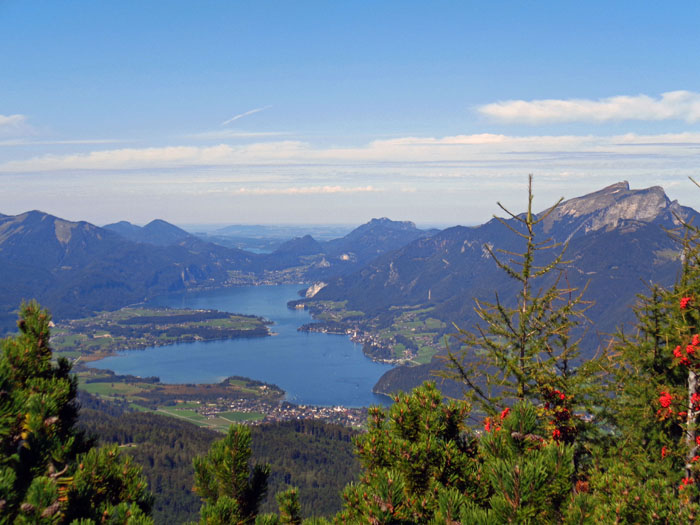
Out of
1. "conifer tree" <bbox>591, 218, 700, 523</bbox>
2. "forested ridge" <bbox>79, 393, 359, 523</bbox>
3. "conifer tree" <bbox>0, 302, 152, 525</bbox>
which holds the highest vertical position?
A: "conifer tree" <bbox>0, 302, 152, 525</bbox>

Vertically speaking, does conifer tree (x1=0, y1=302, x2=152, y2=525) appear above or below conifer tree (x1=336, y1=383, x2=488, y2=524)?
above

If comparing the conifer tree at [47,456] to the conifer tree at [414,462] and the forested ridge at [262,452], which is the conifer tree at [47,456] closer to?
the conifer tree at [414,462]

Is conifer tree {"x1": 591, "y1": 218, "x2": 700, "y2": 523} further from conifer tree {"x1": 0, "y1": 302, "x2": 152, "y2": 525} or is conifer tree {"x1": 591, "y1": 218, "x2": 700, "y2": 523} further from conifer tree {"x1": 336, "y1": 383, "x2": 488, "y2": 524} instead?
conifer tree {"x1": 0, "y1": 302, "x2": 152, "y2": 525}

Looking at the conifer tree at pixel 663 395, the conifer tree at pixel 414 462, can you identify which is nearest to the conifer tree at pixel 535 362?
the conifer tree at pixel 663 395

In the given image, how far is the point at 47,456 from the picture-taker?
485cm

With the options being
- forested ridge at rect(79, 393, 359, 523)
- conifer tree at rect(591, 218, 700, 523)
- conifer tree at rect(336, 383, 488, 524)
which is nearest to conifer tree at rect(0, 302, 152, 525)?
conifer tree at rect(336, 383, 488, 524)

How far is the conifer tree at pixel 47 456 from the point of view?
4133 mm

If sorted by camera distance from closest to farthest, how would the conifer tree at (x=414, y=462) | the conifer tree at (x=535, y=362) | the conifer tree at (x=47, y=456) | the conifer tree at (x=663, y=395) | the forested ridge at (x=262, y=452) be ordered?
the conifer tree at (x=47, y=456) < the conifer tree at (x=414, y=462) < the conifer tree at (x=535, y=362) < the conifer tree at (x=663, y=395) < the forested ridge at (x=262, y=452)

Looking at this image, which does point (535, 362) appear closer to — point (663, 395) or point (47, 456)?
point (663, 395)

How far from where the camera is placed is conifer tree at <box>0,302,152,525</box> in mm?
4133

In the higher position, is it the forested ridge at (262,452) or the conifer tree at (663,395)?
the conifer tree at (663,395)

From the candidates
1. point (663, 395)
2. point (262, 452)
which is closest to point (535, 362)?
point (663, 395)

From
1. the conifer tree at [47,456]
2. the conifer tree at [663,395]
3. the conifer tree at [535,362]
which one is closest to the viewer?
the conifer tree at [47,456]

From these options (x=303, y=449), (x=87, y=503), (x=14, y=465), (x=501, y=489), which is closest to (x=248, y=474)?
(x=87, y=503)
